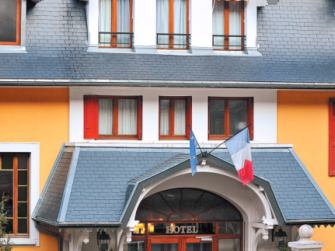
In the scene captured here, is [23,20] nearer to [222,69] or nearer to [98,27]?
[98,27]

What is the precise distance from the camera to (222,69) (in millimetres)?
15508

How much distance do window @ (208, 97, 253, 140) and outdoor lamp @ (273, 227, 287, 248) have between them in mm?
2576

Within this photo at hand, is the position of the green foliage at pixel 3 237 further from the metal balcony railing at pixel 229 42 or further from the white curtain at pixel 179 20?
the metal balcony railing at pixel 229 42

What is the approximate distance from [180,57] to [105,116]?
2.51 metres

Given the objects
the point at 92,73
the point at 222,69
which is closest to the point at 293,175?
the point at 222,69

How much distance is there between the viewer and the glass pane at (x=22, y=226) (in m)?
14.9

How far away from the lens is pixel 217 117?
15805 millimetres

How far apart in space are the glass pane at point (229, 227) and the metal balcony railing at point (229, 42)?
Answer: 15.5ft

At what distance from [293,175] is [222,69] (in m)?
3.27

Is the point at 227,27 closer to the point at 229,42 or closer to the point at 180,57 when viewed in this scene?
the point at 229,42

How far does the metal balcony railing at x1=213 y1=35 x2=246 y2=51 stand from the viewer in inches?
638

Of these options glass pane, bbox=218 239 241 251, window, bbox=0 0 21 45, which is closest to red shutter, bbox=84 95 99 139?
window, bbox=0 0 21 45

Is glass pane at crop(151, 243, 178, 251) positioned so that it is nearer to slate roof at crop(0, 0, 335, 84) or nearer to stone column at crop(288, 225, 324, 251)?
stone column at crop(288, 225, 324, 251)

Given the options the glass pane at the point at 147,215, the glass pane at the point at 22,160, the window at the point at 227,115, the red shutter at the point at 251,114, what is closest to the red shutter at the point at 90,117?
the glass pane at the point at 22,160
